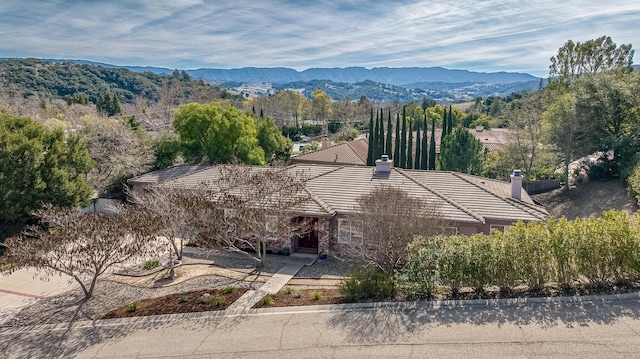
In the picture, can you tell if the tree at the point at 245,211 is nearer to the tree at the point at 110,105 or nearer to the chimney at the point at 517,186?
the chimney at the point at 517,186

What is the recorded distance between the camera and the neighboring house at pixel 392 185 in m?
17.4

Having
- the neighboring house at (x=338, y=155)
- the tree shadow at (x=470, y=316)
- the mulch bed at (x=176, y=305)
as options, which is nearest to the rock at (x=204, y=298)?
the mulch bed at (x=176, y=305)

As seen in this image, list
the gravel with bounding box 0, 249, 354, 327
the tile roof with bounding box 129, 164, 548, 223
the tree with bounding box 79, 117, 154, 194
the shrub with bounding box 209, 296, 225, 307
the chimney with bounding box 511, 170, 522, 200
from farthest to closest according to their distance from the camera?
the tree with bounding box 79, 117, 154, 194
the chimney with bounding box 511, 170, 522, 200
the tile roof with bounding box 129, 164, 548, 223
the gravel with bounding box 0, 249, 354, 327
the shrub with bounding box 209, 296, 225, 307

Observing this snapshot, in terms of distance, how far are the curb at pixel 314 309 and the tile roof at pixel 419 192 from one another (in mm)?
6178

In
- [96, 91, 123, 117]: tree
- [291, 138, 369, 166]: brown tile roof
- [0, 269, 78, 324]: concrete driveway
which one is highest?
[96, 91, 123, 117]: tree

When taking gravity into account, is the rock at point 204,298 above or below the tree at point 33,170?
below

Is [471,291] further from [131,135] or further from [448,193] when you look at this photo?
[131,135]

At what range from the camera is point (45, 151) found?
800 inches

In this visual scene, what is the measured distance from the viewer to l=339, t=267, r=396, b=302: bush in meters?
11.9

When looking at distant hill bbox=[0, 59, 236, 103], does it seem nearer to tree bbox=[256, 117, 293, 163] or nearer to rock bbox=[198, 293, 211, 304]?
tree bbox=[256, 117, 293, 163]

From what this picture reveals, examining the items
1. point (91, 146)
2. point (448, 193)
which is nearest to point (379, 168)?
point (448, 193)

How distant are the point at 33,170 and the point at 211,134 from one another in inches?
478

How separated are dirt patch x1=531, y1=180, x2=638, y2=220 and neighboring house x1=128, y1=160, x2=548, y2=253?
321 inches

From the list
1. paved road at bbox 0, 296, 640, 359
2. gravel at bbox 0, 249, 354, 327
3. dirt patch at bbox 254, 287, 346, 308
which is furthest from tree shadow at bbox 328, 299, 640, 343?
gravel at bbox 0, 249, 354, 327
